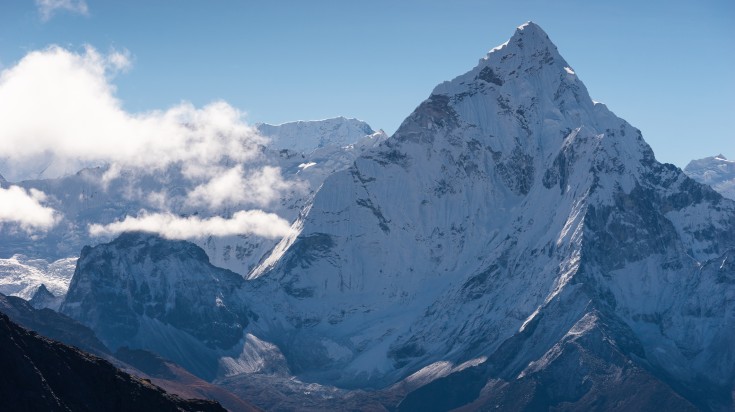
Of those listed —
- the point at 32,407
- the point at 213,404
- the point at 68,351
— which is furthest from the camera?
the point at 213,404

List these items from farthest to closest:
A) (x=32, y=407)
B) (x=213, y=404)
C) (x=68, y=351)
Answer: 1. (x=213, y=404)
2. (x=68, y=351)
3. (x=32, y=407)

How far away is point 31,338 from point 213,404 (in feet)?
79.0

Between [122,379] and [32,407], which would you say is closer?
[32,407]

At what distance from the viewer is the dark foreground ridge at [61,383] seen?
493 feet

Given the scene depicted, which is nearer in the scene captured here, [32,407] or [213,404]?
[32,407]

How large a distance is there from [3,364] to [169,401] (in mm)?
19600

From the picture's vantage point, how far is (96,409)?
15850 centimetres

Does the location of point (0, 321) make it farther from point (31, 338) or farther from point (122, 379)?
point (122, 379)

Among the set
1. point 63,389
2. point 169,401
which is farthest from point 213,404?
point 63,389

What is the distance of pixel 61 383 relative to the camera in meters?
157

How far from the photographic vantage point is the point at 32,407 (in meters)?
149

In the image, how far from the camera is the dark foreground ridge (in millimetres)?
150250

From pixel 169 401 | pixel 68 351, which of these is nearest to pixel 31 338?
pixel 68 351

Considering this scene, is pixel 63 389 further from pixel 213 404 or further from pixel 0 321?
pixel 213 404
